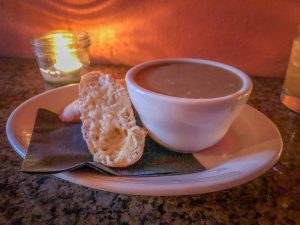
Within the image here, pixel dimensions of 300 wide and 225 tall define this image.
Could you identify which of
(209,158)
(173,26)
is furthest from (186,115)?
(173,26)

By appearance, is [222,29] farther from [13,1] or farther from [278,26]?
[13,1]

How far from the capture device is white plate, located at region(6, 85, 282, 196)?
0.40 metres

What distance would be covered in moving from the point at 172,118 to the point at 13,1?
817mm

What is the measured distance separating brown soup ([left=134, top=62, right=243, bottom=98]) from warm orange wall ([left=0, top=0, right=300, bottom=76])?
34 centimetres

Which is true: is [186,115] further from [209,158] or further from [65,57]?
[65,57]

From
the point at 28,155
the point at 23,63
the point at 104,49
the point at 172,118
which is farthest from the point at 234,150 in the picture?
the point at 23,63

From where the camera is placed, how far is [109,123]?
52 centimetres

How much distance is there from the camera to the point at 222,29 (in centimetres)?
89

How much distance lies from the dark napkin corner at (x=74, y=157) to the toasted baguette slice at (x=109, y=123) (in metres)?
0.02

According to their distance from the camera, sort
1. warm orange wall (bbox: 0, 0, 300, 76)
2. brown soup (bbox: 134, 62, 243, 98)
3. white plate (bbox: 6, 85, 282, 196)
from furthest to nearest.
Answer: warm orange wall (bbox: 0, 0, 300, 76) < brown soup (bbox: 134, 62, 243, 98) < white plate (bbox: 6, 85, 282, 196)

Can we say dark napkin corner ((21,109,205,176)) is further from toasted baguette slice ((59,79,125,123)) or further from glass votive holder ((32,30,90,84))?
glass votive holder ((32,30,90,84))

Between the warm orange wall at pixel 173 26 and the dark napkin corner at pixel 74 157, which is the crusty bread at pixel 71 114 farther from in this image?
the warm orange wall at pixel 173 26

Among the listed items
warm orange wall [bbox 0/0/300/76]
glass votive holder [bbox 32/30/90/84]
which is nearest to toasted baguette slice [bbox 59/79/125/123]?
glass votive holder [bbox 32/30/90/84]

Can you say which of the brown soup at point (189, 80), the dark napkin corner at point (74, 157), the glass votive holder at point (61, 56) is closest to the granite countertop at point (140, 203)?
the dark napkin corner at point (74, 157)
